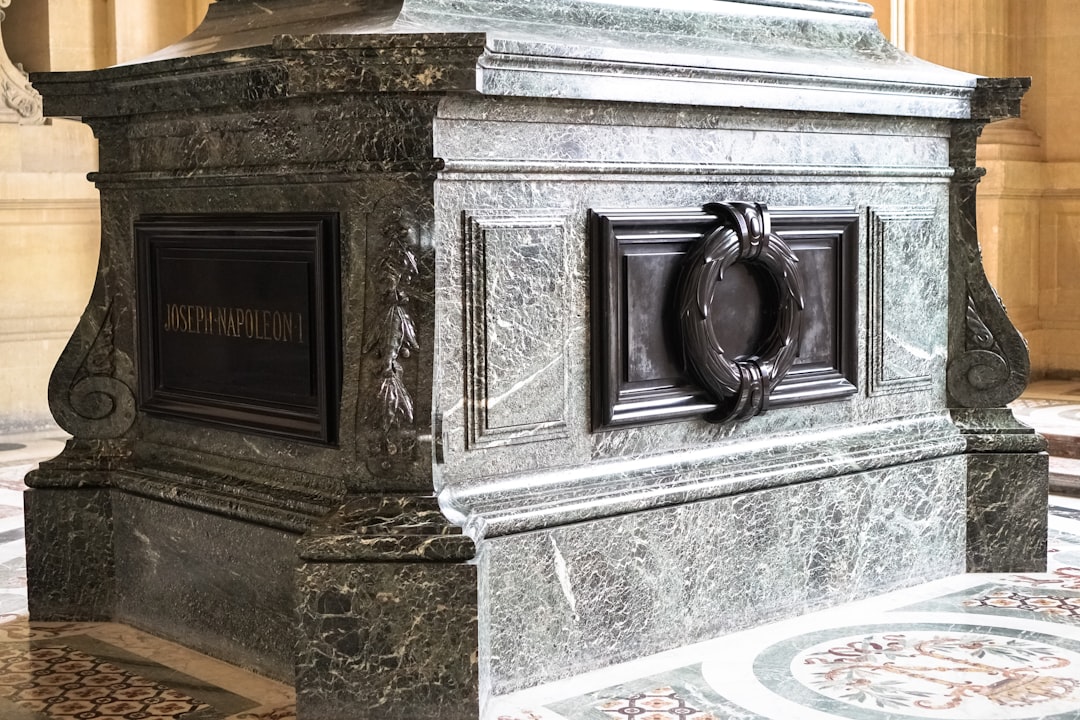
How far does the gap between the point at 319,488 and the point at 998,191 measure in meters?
7.82

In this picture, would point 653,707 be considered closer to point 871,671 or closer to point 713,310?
point 871,671

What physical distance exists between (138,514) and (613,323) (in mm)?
1573

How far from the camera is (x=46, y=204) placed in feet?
30.7

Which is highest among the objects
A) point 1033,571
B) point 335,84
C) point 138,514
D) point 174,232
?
point 335,84

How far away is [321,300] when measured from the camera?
12.7 ft

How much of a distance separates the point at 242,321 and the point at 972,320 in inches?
96.6

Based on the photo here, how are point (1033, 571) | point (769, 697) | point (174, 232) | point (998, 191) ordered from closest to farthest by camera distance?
point (769, 697) → point (174, 232) → point (1033, 571) → point (998, 191)

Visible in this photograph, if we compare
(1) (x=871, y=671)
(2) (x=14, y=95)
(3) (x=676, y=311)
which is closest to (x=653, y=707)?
(1) (x=871, y=671)

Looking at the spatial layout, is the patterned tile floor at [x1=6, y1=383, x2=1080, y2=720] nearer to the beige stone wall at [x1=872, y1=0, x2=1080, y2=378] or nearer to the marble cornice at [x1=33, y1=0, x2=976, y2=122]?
the marble cornice at [x1=33, y1=0, x2=976, y2=122]

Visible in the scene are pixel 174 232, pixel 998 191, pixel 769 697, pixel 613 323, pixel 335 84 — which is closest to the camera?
pixel 335 84

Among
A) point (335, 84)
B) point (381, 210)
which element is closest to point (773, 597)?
point (381, 210)

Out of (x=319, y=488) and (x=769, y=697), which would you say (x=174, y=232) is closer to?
(x=319, y=488)

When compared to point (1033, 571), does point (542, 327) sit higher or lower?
higher

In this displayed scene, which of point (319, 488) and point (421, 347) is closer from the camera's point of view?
point (421, 347)
